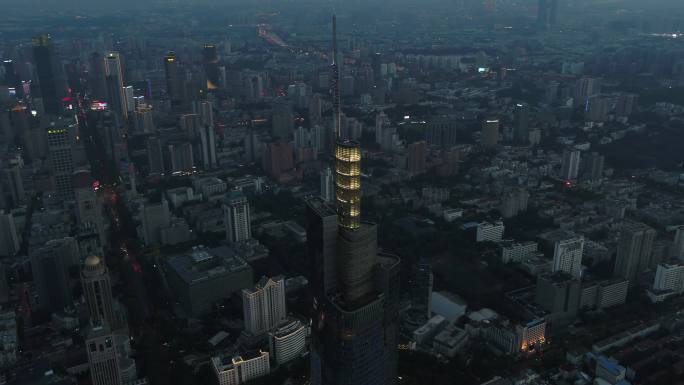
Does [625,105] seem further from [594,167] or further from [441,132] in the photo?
[441,132]

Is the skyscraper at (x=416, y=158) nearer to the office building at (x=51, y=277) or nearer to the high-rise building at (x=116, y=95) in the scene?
the office building at (x=51, y=277)

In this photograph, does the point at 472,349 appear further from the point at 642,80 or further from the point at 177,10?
the point at 177,10

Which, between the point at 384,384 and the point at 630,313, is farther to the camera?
the point at 630,313

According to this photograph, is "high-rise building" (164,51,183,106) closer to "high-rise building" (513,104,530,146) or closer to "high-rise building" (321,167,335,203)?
"high-rise building" (321,167,335,203)

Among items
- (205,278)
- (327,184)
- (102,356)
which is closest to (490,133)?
(327,184)

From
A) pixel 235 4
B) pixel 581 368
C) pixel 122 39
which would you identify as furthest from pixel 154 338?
pixel 235 4

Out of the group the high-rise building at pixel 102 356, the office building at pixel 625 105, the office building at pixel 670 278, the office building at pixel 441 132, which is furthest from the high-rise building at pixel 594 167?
the high-rise building at pixel 102 356
